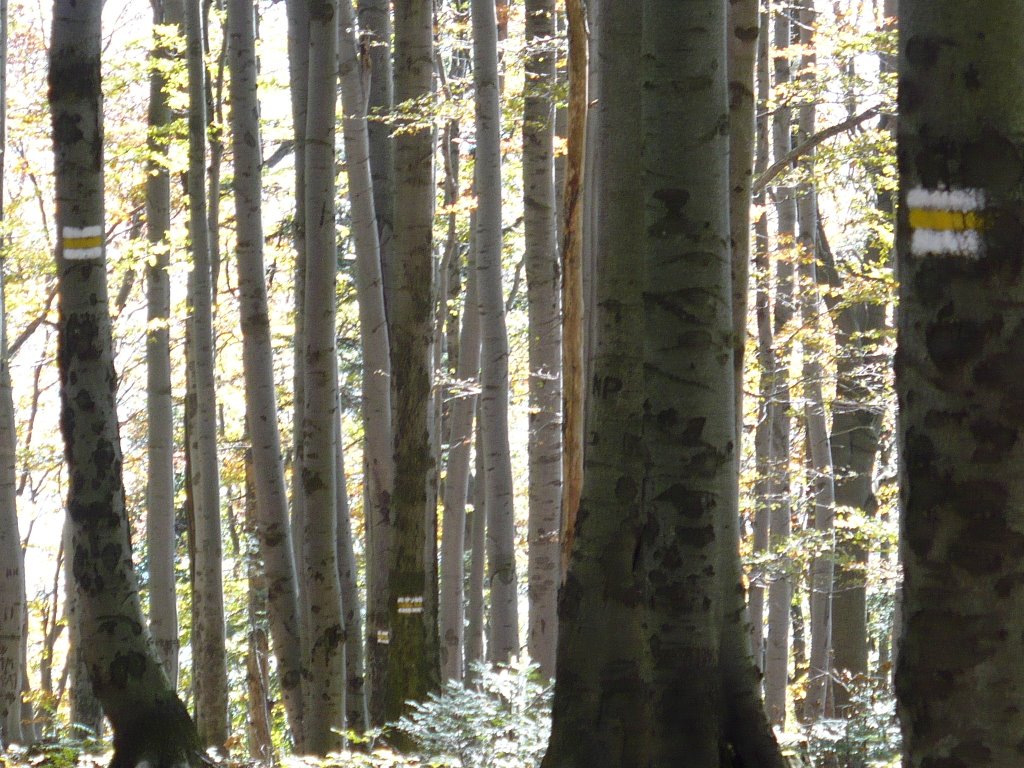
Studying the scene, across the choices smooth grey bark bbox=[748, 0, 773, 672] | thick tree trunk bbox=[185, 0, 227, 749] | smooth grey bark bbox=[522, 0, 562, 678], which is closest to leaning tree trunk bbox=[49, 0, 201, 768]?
smooth grey bark bbox=[522, 0, 562, 678]

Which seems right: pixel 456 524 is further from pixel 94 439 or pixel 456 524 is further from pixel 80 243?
pixel 80 243

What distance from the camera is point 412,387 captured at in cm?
727

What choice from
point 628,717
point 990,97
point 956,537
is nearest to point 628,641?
point 628,717

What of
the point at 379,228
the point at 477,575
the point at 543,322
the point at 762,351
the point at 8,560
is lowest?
the point at 477,575

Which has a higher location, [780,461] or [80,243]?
[80,243]

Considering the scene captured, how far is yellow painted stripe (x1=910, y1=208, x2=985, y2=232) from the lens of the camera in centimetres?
220

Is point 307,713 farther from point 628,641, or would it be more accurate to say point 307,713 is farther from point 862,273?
point 862,273

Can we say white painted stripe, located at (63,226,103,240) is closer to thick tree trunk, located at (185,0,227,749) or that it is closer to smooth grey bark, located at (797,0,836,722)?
thick tree trunk, located at (185,0,227,749)

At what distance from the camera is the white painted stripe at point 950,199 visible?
2.21 meters

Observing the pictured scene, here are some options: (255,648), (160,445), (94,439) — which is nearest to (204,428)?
(160,445)

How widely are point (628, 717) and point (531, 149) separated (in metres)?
5.70

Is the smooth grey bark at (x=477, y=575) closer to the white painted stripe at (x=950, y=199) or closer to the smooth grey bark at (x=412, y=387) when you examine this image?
the smooth grey bark at (x=412, y=387)

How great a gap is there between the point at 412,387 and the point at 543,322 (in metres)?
2.20

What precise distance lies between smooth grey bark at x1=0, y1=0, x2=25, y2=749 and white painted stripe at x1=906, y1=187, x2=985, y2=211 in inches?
311
